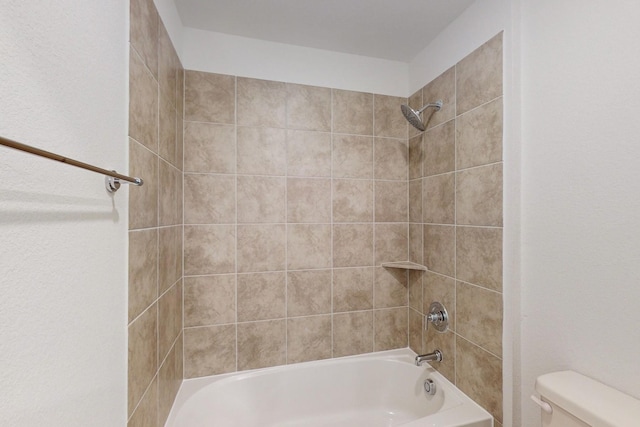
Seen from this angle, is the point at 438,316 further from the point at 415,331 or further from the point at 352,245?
the point at 352,245

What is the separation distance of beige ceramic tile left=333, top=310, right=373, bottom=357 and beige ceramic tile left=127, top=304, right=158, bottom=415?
103cm

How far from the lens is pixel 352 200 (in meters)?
1.80

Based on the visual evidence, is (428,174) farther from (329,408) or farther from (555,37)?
(329,408)

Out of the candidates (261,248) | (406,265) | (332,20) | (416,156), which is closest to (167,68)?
(332,20)

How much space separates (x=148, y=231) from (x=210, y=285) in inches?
26.5

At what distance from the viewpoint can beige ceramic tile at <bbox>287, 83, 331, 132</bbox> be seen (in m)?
1.70

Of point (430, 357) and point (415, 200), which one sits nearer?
point (430, 357)

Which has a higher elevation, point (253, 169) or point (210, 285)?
point (253, 169)

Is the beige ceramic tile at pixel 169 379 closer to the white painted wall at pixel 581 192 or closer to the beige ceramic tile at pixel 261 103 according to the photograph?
the beige ceramic tile at pixel 261 103

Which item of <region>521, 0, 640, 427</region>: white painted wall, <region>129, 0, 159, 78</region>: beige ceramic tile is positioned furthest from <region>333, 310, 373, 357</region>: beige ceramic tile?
<region>129, 0, 159, 78</region>: beige ceramic tile

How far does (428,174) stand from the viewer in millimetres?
1695

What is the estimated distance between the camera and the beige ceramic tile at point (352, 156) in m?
1.77

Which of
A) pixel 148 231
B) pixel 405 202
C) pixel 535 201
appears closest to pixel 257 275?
pixel 148 231

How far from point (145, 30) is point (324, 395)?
2.00 m
